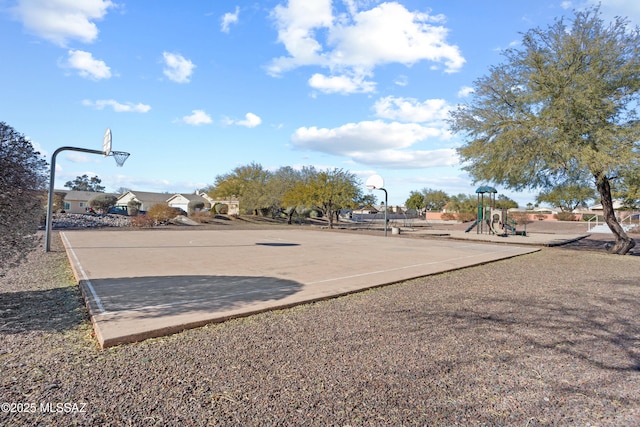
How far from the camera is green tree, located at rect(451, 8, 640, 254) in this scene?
1223cm

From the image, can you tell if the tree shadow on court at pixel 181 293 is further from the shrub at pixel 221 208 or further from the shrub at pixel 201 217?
the shrub at pixel 221 208

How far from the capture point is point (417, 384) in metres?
3.12

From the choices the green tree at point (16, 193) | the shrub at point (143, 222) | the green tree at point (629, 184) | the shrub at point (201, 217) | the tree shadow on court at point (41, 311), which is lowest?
the tree shadow on court at point (41, 311)

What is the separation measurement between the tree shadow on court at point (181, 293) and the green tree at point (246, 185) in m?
37.2

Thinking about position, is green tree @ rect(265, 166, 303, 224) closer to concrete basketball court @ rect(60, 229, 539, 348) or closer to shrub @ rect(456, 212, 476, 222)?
shrub @ rect(456, 212, 476, 222)

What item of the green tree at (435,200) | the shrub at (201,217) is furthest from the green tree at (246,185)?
the green tree at (435,200)

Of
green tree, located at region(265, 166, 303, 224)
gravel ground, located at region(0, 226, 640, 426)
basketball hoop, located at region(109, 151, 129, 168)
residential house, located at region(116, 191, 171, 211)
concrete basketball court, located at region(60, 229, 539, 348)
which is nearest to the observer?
gravel ground, located at region(0, 226, 640, 426)

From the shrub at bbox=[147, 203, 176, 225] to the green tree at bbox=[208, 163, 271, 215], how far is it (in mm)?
13309

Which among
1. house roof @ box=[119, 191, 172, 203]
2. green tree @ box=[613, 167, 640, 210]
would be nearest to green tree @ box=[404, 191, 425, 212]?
house roof @ box=[119, 191, 172, 203]

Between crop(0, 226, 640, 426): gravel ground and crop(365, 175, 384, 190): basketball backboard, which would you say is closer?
crop(0, 226, 640, 426): gravel ground

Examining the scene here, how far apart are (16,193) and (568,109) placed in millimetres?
15232

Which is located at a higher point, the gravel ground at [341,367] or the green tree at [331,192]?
the green tree at [331,192]

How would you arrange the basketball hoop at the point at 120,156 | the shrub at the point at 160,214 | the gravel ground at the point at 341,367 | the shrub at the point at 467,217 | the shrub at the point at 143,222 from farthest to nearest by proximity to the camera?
1. the shrub at the point at 467,217
2. the shrub at the point at 160,214
3. the shrub at the point at 143,222
4. the basketball hoop at the point at 120,156
5. the gravel ground at the point at 341,367

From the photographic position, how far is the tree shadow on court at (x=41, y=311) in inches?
173
